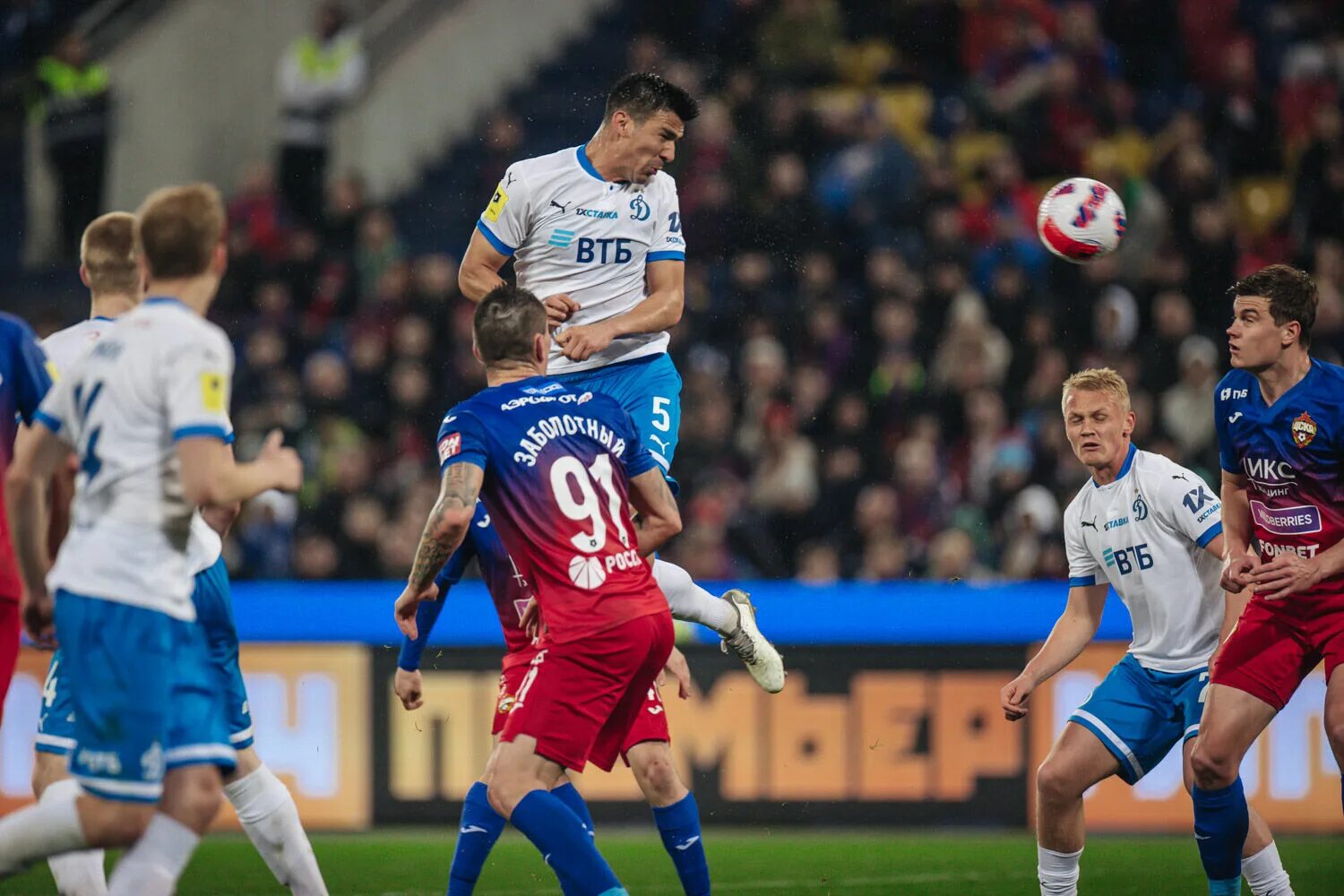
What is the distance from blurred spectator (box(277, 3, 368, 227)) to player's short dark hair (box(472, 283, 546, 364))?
415 inches

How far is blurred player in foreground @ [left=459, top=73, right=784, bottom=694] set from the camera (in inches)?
271

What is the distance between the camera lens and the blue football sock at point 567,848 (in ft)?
16.5

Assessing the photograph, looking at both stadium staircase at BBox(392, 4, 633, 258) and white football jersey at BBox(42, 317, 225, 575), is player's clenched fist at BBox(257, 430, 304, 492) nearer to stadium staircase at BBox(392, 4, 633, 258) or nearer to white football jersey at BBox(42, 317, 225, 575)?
white football jersey at BBox(42, 317, 225, 575)

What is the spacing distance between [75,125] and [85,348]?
11.0 m

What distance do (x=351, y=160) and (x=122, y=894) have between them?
12390mm

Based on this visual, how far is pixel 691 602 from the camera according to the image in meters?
6.91

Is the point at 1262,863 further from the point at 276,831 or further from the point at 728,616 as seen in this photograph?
Result: the point at 276,831

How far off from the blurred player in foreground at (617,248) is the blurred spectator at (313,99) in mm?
8989

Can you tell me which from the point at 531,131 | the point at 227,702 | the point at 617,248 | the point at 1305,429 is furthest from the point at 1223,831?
the point at 531,131

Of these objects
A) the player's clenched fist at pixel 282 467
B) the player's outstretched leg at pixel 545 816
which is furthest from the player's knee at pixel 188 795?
the player's outstretched leg at pixel 545 816

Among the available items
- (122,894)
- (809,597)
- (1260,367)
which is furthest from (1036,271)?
(122,894)

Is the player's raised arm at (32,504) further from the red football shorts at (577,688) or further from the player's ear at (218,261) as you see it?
the red football shorts at (577,688)

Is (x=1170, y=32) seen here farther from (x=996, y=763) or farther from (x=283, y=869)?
(x=283, y=869)

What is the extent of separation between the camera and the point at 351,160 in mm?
16172
